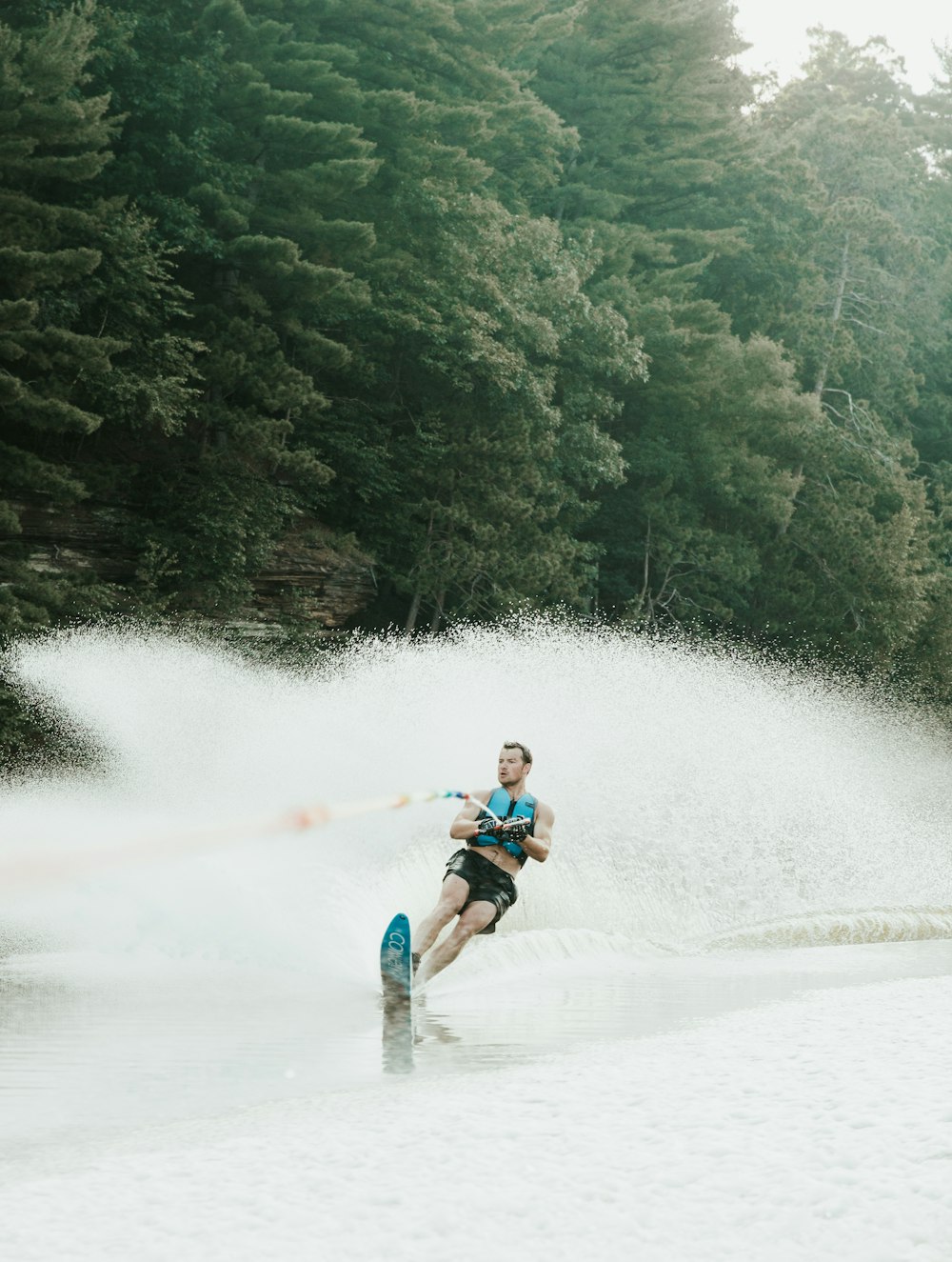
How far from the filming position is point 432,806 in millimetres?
14047

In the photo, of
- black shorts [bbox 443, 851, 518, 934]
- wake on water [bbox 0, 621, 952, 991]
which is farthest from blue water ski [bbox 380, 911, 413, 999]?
wake on water [bbox 0, 621, 952, 991]

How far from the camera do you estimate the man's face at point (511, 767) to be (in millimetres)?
9250

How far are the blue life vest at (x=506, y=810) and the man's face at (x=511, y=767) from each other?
0.10 metres

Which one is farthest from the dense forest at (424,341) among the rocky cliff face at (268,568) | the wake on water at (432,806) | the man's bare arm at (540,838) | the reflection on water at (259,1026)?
the man's bare arm at (540,838)

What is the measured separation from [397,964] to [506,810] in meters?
1.37

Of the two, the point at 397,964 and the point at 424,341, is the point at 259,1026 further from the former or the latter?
the point at 424,341

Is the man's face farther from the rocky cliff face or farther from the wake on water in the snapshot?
the rocky cliff face

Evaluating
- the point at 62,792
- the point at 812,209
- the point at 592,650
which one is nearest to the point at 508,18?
the point at 812,209

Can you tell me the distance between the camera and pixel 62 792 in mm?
20641

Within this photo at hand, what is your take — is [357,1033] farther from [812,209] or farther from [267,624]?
[812,209]

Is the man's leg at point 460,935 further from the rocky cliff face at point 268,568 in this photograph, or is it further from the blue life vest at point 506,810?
the rocky cliff face at point 268,568

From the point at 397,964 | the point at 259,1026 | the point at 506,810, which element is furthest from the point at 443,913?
the point at 259,1026

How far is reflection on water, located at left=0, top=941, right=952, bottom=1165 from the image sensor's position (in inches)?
248

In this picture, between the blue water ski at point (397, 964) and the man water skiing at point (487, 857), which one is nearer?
the blue water ski at point (397, 964)
